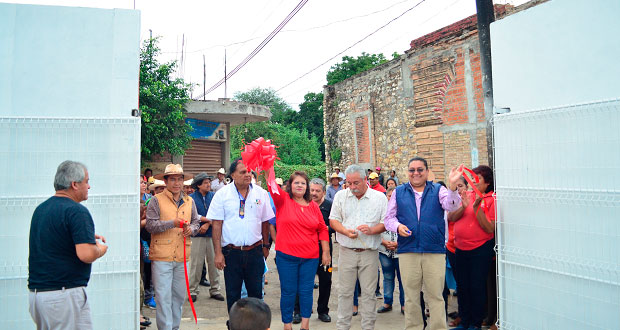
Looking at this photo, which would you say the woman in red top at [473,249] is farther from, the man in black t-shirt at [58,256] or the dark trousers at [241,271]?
the man in black t-shirt at [58,256]

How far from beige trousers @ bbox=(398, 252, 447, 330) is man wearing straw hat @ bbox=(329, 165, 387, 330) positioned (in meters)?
0.36

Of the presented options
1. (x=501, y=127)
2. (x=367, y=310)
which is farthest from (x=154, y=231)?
(x=501, y=127)

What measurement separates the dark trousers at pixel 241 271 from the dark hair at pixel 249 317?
94.8 inches

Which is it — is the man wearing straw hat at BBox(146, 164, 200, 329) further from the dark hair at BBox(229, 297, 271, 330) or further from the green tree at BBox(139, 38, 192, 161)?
the green tree at BBox(139, 38, 192, 161)

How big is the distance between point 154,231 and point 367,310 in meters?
2.42

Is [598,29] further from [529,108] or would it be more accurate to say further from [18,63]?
[18,63]

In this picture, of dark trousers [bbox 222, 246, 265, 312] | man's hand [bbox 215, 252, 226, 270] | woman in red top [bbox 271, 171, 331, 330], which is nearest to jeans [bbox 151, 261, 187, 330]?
man's hand [bbox 215, 252, 226, 270]

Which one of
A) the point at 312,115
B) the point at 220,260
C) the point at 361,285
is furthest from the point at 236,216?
the point at 312,115

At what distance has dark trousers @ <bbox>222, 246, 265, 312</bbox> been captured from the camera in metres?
4.66

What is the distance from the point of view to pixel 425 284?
14.9 ft

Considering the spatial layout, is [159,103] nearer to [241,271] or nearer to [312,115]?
[241,271]

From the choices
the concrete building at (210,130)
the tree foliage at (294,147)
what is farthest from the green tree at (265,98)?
the concrete building at (210,130)

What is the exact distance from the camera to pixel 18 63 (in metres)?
3.88

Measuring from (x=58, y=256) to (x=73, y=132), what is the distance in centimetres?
139
